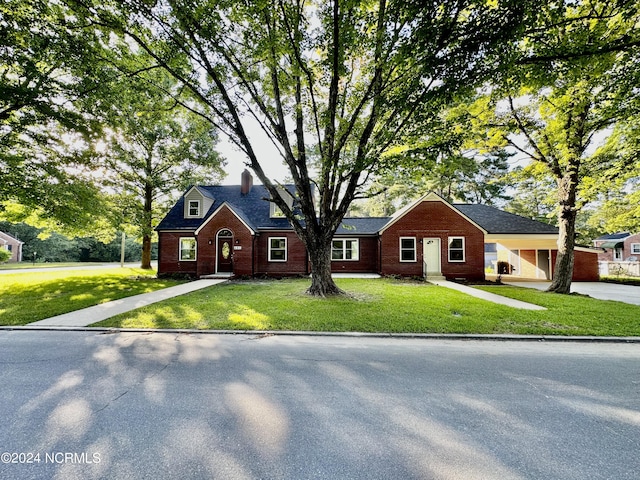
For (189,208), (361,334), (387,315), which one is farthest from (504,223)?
(189,208)

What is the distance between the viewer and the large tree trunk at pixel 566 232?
1228 centimetres

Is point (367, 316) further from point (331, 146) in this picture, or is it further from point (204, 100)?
point (204, 100)

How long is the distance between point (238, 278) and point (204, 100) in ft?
34.5

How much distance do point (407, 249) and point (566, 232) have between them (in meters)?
7.91

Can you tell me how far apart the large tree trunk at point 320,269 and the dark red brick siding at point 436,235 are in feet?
25.7

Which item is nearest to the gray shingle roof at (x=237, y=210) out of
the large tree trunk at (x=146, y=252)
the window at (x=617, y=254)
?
the large tree trunk at (x=146, y=252)

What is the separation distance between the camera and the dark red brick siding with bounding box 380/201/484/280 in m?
17.4

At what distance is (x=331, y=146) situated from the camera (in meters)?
10.6

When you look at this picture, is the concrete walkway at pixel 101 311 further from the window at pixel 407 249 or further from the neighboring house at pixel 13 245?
the neighboring house at pixel 13 245

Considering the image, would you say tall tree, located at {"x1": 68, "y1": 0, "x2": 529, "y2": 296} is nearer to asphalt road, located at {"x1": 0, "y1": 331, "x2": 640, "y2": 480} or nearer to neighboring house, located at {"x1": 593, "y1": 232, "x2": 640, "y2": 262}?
asphalt road, located at {"x1": 0, "y1": 331, "x2": 640, "y2": 480}

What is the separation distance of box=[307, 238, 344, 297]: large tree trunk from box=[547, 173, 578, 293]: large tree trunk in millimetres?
10421

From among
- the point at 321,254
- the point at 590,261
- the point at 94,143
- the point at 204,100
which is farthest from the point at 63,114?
the point at 590,261

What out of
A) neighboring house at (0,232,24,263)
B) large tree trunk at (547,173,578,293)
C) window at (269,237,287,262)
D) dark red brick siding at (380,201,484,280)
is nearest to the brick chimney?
window at (269,237,287,262)

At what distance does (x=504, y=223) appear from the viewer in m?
19.3
